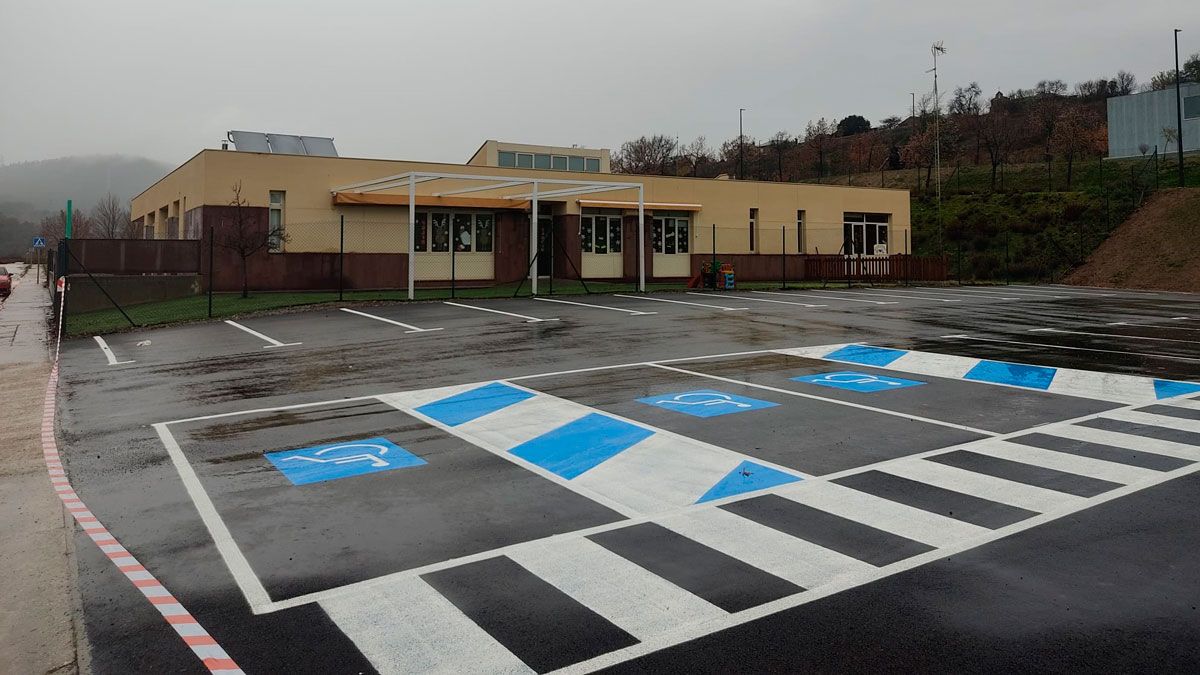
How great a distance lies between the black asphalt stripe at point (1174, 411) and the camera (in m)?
8.84

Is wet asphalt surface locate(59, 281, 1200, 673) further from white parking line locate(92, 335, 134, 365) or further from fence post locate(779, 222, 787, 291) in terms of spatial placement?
fence post locate(779, 222, 787, 291)

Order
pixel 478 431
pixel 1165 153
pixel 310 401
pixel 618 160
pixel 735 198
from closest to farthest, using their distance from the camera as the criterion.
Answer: pixel 478 431 → pixel 310 401 → pixel 735 198 → pixel 1165 153 → pixel 618 160

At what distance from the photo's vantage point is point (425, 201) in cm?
2991

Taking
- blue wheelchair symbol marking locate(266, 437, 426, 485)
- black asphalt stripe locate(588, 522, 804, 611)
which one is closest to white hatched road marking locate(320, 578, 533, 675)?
black asphalt stripe locate(588, 522, 804, 611)

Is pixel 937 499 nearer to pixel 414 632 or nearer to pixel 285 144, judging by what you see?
pixel 414 632

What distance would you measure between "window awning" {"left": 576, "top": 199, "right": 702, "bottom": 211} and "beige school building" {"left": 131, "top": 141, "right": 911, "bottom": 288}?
2.5 inches

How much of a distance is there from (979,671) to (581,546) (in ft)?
7.96

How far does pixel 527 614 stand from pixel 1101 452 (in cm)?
586

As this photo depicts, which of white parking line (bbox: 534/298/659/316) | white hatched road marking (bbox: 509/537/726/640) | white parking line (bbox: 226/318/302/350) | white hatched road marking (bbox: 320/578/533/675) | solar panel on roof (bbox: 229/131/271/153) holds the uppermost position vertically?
solar panel on roof (bbox: 229/131/271/153)

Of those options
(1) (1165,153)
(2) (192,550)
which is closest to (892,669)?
(2) (192,550)

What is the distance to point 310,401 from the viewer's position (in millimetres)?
10297

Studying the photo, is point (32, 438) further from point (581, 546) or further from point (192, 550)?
point (581, 546)

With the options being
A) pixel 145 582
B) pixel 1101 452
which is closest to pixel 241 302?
pixel 145 582

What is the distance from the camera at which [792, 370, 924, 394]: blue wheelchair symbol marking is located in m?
10.7
